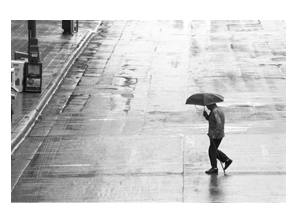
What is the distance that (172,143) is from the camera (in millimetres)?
16312

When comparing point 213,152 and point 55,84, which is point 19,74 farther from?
point 213,152

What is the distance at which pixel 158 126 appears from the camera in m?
17.8

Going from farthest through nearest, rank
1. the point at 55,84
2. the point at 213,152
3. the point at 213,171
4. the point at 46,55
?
the point at 46,55, the point at 55,84, the point at 213,171, the point at 213,152

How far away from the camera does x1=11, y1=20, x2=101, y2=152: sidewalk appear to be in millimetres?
18203

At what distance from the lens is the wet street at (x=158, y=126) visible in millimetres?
13430

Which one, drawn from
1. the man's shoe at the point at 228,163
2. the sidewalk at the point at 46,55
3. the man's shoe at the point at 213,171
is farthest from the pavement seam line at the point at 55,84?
the man's shoe at the point at 228,163

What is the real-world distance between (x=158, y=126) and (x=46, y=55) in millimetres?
8933

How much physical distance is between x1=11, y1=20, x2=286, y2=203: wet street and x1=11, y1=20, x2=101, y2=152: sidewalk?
32 cm

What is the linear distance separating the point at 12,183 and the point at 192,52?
14166mm

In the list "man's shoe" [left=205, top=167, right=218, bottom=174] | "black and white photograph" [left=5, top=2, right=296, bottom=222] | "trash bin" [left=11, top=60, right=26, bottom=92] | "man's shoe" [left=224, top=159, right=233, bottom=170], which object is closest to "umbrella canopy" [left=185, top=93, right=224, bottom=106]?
"black and white photograph" [left=5, top=2, right=296, bottom=222]

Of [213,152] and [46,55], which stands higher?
[213,152]

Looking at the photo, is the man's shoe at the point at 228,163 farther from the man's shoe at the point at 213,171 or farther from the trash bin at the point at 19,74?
the trash bin at the point at 19,74

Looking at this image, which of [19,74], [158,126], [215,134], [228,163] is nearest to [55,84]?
[19,74]

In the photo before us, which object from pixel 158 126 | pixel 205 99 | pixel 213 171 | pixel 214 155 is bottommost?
pixel 158 126
